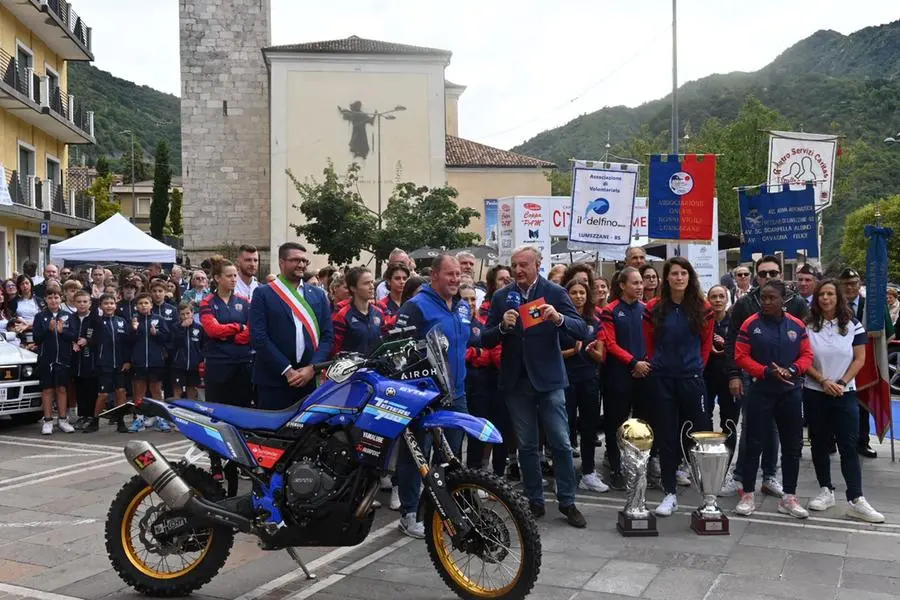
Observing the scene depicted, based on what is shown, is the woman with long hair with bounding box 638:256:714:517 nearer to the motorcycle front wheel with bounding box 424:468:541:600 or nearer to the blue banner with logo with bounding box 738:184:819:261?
the motorcycle front wheel with bounding box 424:468:541:600

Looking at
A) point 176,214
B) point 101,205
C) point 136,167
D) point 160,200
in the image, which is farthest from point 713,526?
point 136,167

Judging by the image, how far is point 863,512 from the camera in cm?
648

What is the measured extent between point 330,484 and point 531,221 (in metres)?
12.2

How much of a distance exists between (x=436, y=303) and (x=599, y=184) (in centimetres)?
626

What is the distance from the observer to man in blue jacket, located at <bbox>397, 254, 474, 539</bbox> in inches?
232

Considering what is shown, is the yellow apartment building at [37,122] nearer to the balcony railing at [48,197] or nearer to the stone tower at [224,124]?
the balcony railing at [48,197]

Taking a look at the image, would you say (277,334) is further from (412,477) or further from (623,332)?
(623,332)

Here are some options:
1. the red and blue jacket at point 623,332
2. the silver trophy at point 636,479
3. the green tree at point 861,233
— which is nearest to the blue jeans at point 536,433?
the silver trophy at point 636,479

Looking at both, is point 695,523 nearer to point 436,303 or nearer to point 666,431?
point 666,431

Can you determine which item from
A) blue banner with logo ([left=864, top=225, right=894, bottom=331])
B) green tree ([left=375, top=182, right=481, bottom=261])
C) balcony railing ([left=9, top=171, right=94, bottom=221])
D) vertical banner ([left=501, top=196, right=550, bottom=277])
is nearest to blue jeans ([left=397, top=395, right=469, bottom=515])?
blue banner with logo ([left=864, top=225, right=894, bottom=331])

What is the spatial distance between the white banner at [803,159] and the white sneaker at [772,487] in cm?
537

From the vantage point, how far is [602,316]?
7637 mm

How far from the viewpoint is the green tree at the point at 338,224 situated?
35.8 m

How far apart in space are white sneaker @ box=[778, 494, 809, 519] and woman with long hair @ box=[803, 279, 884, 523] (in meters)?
0.21
